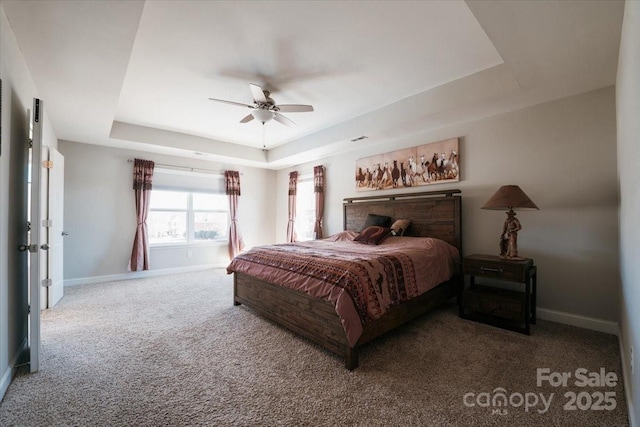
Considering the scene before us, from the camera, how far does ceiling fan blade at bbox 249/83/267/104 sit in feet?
8.84

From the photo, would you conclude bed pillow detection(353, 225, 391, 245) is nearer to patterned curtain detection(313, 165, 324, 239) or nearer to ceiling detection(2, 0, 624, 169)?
ceiling detection(2, 0, 624, 169)

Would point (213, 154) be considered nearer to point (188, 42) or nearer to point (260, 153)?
point (260, 153)

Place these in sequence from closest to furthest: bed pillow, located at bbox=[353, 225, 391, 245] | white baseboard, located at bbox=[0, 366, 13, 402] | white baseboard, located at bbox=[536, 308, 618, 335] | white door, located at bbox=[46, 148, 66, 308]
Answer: white baseboard, located at bbox=[0, 366, 13, 402] < white baseboard, located at bbox=[536, 308, 618, 335] < white door, located at bbox=[46, 148, 66, 308] < bed pillow, located at bbox=[353, 225, 391, 245]

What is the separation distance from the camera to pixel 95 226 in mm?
4637

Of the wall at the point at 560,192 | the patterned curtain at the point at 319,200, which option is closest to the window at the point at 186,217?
the patterned curtain at the point at 319,200

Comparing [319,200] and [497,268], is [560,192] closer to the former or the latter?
[497,268]

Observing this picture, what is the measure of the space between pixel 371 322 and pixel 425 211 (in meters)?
2.22

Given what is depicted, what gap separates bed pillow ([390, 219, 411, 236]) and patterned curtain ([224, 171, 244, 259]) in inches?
148

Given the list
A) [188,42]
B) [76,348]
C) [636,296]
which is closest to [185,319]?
[76,348]

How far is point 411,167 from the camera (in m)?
4.13

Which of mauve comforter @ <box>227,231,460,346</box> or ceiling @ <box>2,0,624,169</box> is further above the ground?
ceiling @ <box>2,0,624,169</box>

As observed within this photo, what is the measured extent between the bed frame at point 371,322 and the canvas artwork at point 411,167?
0.70 ft

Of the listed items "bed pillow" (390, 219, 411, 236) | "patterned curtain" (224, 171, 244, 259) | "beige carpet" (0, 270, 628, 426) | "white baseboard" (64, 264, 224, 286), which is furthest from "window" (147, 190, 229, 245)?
"bed pillow" (390, 219, 411, 236)

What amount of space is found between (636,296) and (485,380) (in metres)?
1.00
